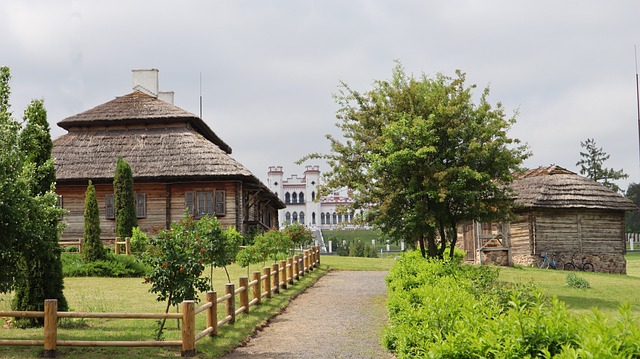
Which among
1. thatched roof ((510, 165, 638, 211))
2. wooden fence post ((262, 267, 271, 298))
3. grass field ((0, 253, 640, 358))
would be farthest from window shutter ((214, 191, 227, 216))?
wooden fence post ((262, 267, 271, 298))

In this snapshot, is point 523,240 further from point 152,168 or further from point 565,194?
point 152,168

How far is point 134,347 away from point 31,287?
360cm

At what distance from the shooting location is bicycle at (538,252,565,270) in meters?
32.9

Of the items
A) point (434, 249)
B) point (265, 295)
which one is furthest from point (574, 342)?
point (434, 249)

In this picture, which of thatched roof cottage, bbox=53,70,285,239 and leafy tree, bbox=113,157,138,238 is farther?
thatched roof cottage, bbox=53,70,285,239

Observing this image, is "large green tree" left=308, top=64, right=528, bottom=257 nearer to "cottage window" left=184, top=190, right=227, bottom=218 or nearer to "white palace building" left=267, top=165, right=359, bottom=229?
"cottage window" left=184, top=190, right=227, bottom=218

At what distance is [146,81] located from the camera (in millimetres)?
41656

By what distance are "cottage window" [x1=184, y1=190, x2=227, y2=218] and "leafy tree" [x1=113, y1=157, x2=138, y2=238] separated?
4.04 m

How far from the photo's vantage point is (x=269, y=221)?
46.3m

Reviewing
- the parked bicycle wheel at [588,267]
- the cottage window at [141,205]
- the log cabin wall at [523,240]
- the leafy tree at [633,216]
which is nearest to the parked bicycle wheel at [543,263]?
the log cabin wall at [523,240]

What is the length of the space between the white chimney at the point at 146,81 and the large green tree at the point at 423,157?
76.7ft

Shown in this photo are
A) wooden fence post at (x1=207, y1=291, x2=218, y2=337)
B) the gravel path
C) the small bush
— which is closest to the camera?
the gravel path

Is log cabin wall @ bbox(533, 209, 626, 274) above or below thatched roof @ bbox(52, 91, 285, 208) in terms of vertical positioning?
below

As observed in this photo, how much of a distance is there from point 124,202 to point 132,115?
802 cm
